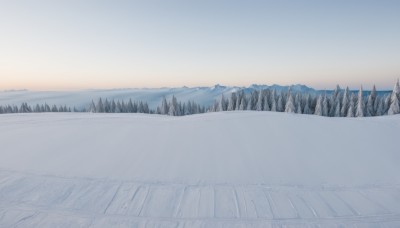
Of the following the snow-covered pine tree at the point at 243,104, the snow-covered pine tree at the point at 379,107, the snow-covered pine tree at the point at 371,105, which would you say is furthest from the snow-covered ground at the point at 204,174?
the snow-covered pine tree at the point at 379,107

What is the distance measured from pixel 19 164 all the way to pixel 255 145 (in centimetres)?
1070

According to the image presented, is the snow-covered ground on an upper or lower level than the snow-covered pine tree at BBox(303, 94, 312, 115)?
upper

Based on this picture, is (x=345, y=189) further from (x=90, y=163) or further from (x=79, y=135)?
(x=79, y=135)

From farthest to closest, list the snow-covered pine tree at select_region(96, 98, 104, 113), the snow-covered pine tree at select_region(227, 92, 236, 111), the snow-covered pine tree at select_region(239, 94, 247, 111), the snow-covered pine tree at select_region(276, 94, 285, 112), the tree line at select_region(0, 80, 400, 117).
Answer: the snow-covered pine tree at select_region(96, 98, 104, 113), the snow-covered pine tree at select_region(227, 92, 236, 111), the snow-covered pine tree at select_region(276, 94, 285, 112), the snow-covered pine tree at select_region(239, 94, 247, 111), the tree line at select_region(0, 80, 400, 117)

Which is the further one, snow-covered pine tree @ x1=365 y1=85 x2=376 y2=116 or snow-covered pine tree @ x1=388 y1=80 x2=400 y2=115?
snow-covered pine tree @ x1=365 y1=85 x2=376 y2=116

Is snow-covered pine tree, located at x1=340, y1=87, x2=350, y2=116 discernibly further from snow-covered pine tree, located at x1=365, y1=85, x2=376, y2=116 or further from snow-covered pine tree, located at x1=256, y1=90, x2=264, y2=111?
snow-covered pine tree, located at x1=256, y1=90, x2=264, y2=111

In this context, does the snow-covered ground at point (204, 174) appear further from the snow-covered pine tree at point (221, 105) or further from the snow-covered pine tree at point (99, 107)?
the snow-covered pine tree at point (99, 107)

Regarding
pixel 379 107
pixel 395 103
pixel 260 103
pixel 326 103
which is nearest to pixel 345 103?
pixel 326 103

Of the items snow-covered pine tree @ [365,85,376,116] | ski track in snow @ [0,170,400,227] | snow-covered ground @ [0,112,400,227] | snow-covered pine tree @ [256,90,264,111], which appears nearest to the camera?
ski track in snow @ [0,170,400,227]

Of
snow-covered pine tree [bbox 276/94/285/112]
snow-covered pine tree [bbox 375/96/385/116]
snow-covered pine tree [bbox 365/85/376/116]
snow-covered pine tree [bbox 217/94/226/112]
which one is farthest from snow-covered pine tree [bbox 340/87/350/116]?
snow-covered pine tree [bbox 217/94/226/112]

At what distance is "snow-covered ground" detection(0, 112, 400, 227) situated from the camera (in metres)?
6.68

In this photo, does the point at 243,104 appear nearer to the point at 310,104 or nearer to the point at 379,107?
the point at 310,104

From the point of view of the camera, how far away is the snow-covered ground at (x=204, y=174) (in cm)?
668

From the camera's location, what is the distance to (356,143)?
11.8m
